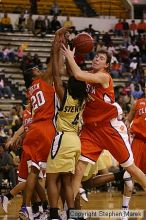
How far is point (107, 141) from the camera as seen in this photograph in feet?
28.1

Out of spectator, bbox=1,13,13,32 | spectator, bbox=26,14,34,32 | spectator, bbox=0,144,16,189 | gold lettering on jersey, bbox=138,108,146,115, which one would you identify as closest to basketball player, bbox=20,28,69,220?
gold lettering on jersey, bbox=138,108,146,115

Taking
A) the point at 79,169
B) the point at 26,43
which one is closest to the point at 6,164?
the point at 79,169

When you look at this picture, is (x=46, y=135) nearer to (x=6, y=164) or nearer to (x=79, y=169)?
(x=79, y=169)

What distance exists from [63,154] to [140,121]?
2749mm

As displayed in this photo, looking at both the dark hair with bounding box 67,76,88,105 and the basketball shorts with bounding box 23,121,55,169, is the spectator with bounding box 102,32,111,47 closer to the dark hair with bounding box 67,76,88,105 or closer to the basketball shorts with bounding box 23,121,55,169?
the basketball shorts with bounding box 23,121,55,169

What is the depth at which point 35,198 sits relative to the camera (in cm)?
938

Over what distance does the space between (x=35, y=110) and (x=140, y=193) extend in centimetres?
765

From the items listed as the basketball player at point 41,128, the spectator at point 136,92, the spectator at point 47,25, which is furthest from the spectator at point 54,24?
the basketball player at point 41,128

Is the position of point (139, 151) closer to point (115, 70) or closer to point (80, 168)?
point (80, 168)

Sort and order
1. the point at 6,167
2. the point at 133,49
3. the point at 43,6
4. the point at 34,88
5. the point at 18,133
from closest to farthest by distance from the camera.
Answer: the point at 34,88 < the point at 18,133 < the point at 6,167 < the point at 133,49 < the point at 43,6

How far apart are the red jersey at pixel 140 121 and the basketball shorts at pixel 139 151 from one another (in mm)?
110

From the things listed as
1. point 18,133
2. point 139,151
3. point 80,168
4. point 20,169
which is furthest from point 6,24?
point 80,168

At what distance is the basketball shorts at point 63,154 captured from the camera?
781cm

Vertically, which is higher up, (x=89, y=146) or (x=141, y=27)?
(x=141, y=27)
